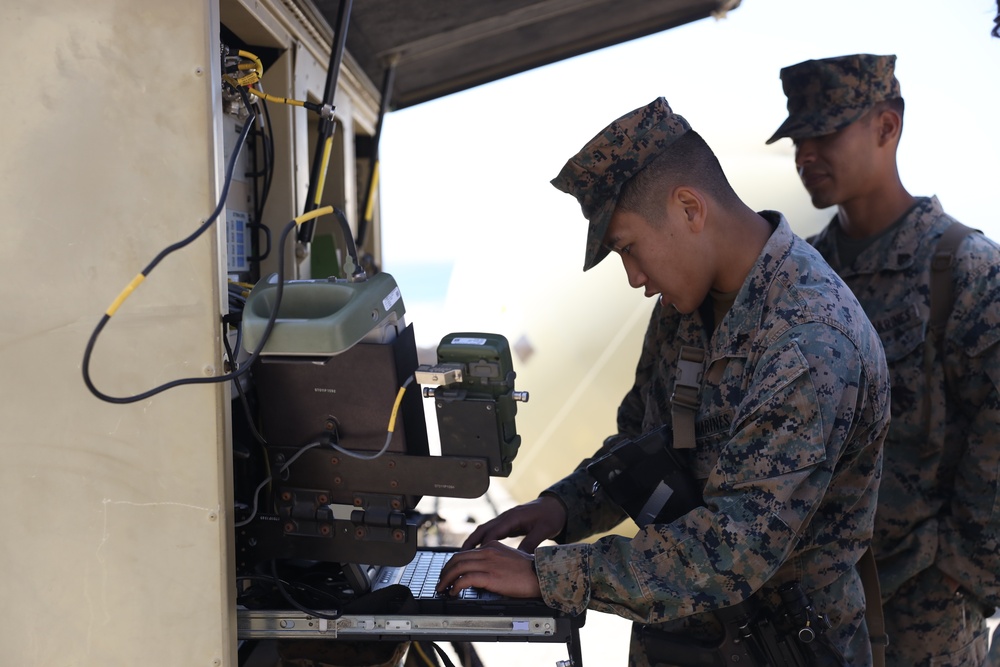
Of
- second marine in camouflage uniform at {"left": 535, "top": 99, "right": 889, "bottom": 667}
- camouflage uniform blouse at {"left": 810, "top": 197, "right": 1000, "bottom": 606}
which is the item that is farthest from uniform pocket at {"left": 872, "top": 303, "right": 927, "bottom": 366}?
second marine in camouflage uniform at {"left": 535, "top": 99, "right": 889, "bottom": 667}

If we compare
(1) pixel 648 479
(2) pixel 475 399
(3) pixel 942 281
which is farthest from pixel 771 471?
(3) pixel 942 281

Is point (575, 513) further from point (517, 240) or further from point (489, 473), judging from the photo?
→ point (517, 240)

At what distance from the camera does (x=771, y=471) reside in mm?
1437

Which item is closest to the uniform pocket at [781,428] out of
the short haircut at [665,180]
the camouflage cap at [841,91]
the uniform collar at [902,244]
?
the short haircut at [665,180]

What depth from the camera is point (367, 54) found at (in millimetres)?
3270

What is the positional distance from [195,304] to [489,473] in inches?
22.4

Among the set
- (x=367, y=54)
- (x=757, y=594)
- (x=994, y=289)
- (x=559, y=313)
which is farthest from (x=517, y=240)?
(x=757, y=594)

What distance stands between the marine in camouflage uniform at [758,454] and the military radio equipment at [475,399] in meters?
0.21

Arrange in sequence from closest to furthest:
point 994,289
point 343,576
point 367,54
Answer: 1. point 343,576
2. point 994,289
3. point 367,54

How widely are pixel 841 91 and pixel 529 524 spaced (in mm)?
1514

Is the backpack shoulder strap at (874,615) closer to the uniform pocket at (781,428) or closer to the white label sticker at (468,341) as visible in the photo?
the uniform pocket at (781,428)

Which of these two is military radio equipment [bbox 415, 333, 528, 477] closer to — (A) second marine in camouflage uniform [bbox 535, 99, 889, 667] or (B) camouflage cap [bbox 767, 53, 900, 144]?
(A) second marine in camouflage uniform [bbox 535, 99, 889, 667]

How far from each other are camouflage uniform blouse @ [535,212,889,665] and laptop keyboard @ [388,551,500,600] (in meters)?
0.13

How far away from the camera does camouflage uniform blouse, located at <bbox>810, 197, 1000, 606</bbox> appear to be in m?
2.13
